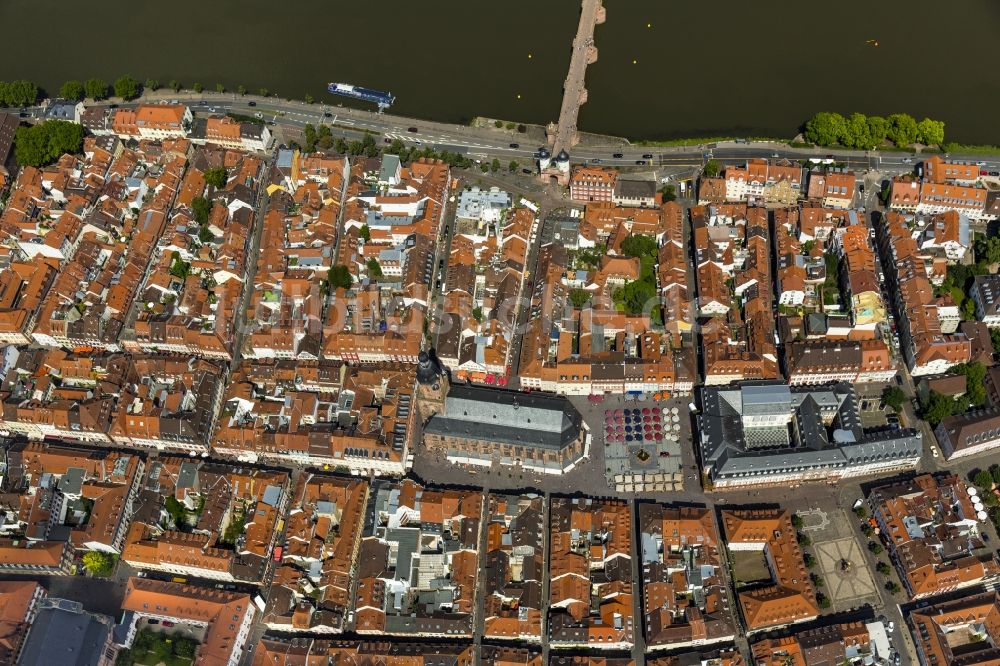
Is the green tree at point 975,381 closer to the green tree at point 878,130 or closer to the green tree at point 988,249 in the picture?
the green tree at point 988,249

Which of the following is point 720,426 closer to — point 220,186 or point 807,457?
point 807,457

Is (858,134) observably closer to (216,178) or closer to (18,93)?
(216,178)

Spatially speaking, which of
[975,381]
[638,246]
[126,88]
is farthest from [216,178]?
[975,381]

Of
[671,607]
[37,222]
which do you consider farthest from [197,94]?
[671,607]

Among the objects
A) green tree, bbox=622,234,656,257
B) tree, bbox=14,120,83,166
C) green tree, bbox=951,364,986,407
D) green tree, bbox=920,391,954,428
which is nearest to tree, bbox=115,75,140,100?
tree, bbox=14,120,83,166

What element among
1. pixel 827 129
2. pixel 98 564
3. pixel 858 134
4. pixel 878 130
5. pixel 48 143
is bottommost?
pixel 98 564

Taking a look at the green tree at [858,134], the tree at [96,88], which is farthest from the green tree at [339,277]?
the green tree at [858,134]
